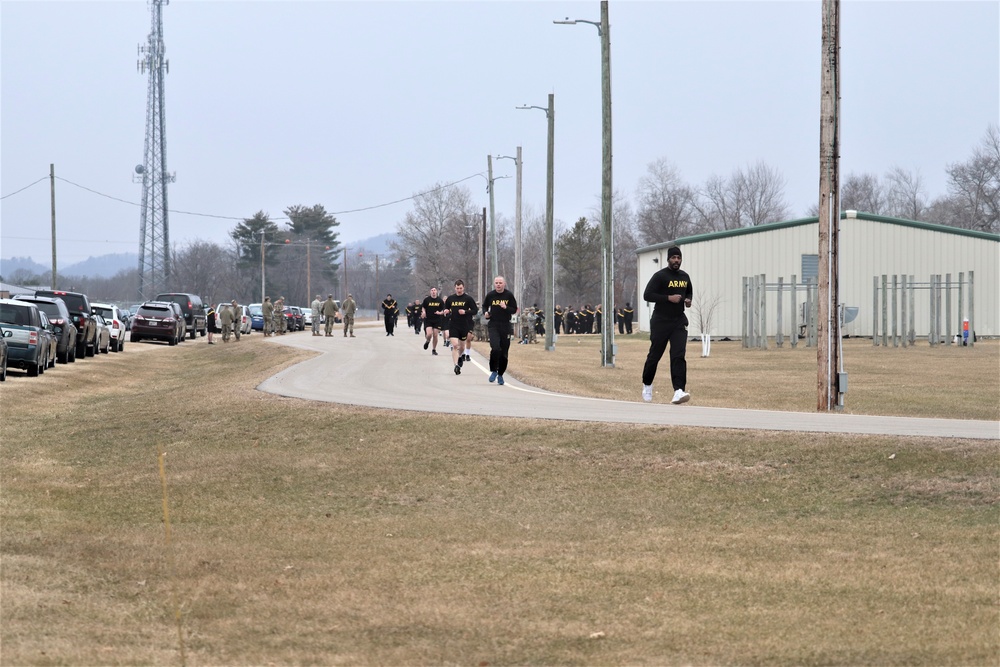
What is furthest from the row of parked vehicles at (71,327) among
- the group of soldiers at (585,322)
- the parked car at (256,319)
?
the group of soldiers at (585,322)

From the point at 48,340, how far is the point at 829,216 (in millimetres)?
18920

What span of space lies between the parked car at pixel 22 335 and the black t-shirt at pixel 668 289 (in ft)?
52.3

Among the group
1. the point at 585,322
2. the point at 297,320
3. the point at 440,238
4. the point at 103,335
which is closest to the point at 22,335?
the point at 103,335

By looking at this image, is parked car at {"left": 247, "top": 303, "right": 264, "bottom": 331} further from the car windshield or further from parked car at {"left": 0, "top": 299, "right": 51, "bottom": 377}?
the car windshield

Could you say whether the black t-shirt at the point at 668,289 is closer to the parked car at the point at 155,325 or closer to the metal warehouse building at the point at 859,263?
the metal warehouse building at the point at 859,263

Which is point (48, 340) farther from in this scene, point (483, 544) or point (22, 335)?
point (483, 544)

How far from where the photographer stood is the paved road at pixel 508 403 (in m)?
13.9

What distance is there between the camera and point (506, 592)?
317 inches

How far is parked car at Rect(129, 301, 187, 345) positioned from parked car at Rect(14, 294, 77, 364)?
59.7 ft

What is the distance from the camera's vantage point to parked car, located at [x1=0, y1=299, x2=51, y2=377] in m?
27.5

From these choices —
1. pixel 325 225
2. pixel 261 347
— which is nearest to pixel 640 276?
pixel 261 347

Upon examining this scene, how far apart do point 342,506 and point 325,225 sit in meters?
139

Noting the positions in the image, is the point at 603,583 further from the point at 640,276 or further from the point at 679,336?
the point at 640,276

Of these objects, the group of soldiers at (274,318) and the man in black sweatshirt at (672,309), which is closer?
the man in black sweatshirt at (672,309)
